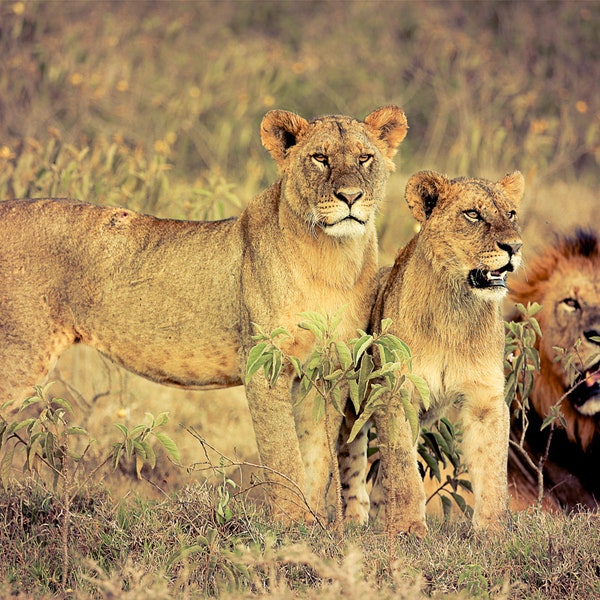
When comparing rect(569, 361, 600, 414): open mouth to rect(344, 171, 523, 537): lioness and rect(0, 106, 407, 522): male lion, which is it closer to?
rect(344, 171, 523, 537): lioness

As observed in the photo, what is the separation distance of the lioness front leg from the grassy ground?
12 centimetres

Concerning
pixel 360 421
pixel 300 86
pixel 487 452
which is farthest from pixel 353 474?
pixel 300 86

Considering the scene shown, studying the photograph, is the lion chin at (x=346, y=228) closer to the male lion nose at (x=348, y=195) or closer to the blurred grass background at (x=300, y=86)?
the male lion nose at (x=348, y=195)

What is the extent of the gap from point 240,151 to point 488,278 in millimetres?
6359

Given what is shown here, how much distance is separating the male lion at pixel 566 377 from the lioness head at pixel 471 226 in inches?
40.8

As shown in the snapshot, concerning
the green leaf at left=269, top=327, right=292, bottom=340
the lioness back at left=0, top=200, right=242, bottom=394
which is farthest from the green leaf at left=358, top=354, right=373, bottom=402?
the lioness back at left=0, top=200, right=242, bottom=394

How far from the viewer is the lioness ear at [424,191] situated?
4090mm

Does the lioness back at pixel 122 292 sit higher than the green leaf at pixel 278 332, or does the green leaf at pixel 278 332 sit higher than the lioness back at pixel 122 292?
the green leaf at pixel 278 332

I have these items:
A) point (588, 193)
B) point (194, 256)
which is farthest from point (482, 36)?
point (194, 256)

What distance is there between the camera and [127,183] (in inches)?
253

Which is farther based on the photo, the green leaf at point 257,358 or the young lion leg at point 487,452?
the young lion leg at point 487,452

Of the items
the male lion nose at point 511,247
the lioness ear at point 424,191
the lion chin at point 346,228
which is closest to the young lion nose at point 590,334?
the lioness ear at point 424,191

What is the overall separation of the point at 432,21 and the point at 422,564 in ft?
31.7

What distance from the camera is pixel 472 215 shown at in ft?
13.0
